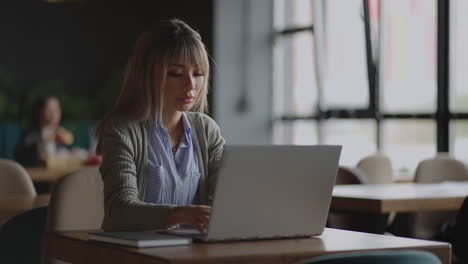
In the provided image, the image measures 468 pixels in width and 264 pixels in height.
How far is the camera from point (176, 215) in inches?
86.6

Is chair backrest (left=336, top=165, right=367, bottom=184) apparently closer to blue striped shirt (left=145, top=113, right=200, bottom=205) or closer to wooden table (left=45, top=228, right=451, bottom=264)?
blue striped shirt (left=145, top=113, right=200, bottom=205)

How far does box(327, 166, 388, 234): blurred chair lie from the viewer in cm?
370

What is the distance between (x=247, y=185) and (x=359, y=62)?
255 inches

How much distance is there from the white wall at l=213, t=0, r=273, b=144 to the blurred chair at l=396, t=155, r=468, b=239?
15.3 ft

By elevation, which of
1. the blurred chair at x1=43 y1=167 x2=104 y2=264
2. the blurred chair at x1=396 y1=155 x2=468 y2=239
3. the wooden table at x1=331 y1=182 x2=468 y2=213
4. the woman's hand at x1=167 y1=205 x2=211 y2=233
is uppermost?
the woman's hand at x1=167 y1=205 x2=211 y2=233

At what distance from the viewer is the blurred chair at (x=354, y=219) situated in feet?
12.1

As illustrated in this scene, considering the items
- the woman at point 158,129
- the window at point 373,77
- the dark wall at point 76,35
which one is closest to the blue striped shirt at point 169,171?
the woman at point 158,129

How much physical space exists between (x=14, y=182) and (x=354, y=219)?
5.38ft

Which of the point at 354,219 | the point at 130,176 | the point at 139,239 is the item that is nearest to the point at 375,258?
the point at 139,239

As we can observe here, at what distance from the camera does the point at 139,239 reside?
202 centimetres

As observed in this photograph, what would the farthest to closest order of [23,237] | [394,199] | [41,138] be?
1. [41,138]
2. [394,199]
3. [23,237]

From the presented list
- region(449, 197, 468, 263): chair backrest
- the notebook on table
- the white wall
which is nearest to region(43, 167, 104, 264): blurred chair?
the notebook on table

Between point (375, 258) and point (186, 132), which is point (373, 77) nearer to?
point (186, 132)

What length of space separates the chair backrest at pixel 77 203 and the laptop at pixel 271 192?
63 cm
